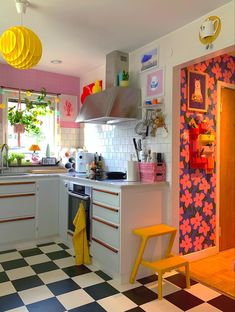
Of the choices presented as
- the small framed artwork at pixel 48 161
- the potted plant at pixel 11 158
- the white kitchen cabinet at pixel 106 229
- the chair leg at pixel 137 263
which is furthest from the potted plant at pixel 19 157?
the chair leg at pixel 137 263

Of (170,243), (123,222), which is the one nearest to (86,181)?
(123,222)

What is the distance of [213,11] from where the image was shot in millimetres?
2332

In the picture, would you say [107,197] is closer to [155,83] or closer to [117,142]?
[117,142]

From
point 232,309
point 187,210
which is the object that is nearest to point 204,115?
point 187,210

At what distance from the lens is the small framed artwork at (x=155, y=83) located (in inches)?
115

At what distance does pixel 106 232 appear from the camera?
106 inches

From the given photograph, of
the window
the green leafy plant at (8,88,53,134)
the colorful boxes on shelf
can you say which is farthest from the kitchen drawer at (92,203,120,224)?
the green leafy plant at (8,88,53,134)

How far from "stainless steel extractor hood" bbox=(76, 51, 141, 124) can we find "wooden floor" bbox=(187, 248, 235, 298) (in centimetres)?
178

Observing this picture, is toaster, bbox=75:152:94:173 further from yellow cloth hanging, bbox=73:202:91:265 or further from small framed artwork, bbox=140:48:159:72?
small framed artwork, bbox=140:48:159:72

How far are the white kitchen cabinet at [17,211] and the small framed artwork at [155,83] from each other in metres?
1.86

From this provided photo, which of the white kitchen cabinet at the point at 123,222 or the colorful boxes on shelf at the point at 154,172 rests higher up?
A: the colorful boxes on shelf at the point at 154,172

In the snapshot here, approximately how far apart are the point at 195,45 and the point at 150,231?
1774 millimetres

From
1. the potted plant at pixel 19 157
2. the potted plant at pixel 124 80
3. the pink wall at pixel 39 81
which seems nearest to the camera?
the potted plant at pixel 124 80

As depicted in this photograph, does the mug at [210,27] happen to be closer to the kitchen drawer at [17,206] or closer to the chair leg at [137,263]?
the chair leg at [137,263]
